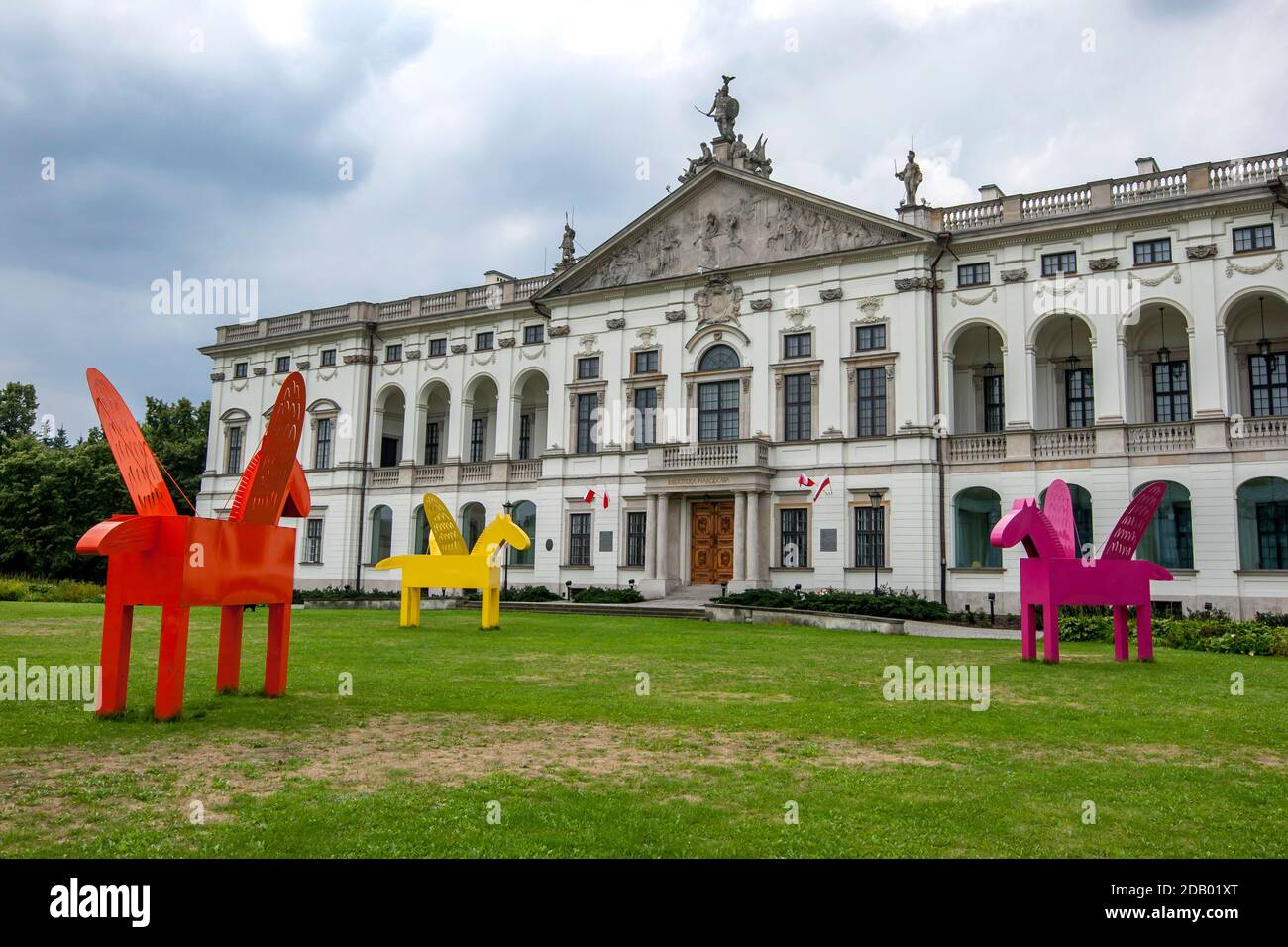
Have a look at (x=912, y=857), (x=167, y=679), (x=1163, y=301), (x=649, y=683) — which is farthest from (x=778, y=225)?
(x=912, y=857)

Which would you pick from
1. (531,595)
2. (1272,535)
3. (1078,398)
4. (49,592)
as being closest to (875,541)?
(1078,398)

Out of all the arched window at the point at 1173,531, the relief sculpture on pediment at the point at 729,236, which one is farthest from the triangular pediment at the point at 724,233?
the arched window at the point at 1173,531

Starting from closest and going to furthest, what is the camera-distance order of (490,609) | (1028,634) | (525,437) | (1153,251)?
(1028,634)
(490,609)
(1153,251)
(525,437)

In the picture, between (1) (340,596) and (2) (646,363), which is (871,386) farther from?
(1) (340,596)

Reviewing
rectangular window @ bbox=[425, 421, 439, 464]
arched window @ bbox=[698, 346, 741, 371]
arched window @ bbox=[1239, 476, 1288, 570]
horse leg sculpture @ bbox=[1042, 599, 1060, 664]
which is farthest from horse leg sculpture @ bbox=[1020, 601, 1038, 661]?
rectangular window @ bbox=[425, 421, 439, 464]

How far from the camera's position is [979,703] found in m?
12.9

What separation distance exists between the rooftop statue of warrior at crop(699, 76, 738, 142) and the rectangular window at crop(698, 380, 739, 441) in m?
11.3

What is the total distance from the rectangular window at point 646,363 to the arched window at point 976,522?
14364mm

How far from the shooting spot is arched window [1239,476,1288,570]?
106 feet

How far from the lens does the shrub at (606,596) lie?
38969mm

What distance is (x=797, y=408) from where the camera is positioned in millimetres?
40250

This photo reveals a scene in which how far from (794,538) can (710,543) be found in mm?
3610

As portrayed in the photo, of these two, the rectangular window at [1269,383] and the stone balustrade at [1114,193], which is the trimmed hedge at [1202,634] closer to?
the rectangular window at [1269,383]

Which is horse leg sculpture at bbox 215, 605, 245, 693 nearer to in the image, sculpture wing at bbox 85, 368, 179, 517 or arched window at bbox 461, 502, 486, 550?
sculpture wing at bbox 85, 368, 179, 517
